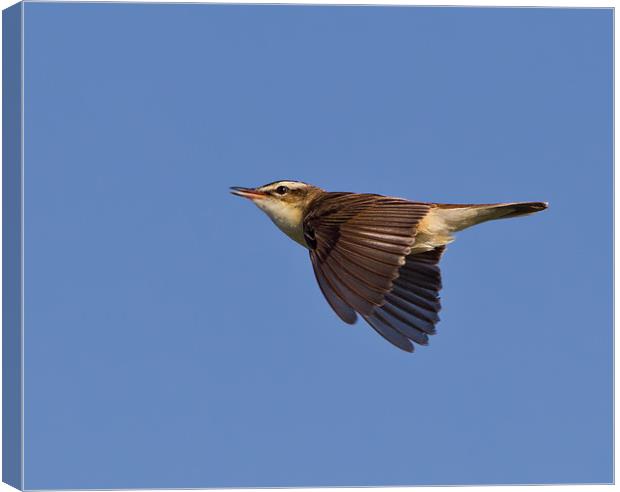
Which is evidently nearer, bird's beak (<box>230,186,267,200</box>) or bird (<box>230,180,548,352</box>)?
bird (<box>230,180,548,352</box>)

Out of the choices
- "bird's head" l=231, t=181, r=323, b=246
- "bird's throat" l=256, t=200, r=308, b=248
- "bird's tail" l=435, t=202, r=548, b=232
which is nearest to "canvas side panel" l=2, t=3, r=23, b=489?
"bird's head" l=231, t=181, r=323, b=246

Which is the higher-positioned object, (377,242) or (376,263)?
(377,242)

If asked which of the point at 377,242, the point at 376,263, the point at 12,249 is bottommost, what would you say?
the point at 376,263

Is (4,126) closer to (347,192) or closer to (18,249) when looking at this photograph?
(18,249)

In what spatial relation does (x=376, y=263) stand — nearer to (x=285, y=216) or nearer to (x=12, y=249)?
(x=285, y=216)

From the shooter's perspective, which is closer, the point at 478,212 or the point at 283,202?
the point at 478,212

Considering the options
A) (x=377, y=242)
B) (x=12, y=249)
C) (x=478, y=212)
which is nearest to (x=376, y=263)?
(x=377, y=242)

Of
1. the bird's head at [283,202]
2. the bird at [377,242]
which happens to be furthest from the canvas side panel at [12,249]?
the bird's head at [283,202]

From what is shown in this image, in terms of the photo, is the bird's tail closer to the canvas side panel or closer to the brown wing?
the brown wing

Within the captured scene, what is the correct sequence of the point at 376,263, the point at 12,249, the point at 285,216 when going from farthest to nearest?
the point at 285,216
the point at 12,249
the point at 376,263
